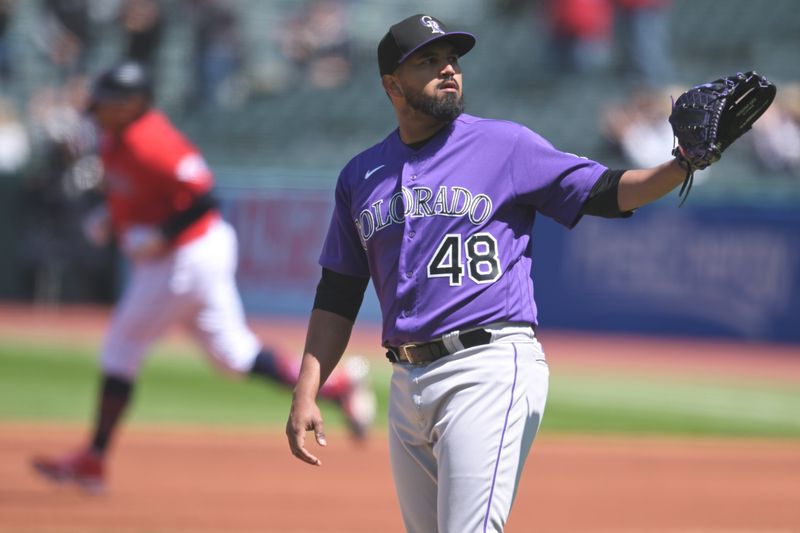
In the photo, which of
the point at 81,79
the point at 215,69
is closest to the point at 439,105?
the point at 81,79

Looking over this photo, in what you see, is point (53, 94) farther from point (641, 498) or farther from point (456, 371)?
point (456, 371)

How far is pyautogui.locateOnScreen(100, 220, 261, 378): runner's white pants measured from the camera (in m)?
7.73

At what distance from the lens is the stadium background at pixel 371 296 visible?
7.75 meters

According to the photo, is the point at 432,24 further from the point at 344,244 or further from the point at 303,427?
the point at 303,427

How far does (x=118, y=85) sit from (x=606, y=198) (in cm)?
443

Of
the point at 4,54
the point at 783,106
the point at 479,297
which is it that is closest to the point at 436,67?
the point at 479,297

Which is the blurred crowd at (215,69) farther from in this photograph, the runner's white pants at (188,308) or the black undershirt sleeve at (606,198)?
the black undershirt sleeve at (606,198)

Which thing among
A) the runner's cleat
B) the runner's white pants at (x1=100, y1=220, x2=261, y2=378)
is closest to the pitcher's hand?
the runner's cleat

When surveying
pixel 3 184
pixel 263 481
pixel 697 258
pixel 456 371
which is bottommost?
pixel 3 184

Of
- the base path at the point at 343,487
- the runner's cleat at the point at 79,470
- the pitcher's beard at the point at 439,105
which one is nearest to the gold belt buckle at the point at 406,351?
the pitcher's beard at the point at 439,105

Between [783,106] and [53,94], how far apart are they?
10.6 m

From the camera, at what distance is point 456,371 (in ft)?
12.7

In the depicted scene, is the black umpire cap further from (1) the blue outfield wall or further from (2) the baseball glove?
(1) the blue outfield wall

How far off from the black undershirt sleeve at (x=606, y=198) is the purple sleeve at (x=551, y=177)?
2 centimetres
